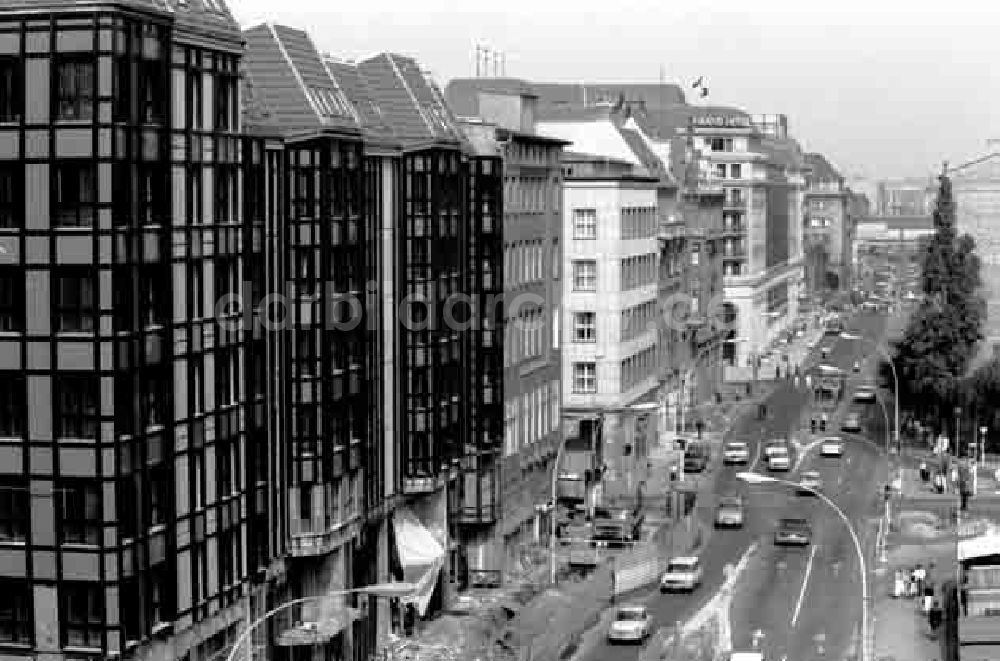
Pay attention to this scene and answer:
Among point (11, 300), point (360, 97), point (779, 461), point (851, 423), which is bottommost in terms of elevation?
point (779, 461)

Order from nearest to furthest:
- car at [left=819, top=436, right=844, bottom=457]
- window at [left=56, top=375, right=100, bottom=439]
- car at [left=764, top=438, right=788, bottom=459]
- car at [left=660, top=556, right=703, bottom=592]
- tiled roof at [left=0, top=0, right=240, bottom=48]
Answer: tiled roof at [left=0, top=0, right=240, bottom=48] < window at [left=56, top=375, right=100, bottom=439] < car at [left=660, top=556, right=703, bottom=592] < car at [left=764, top=438, right=788, bottom=459] < car at [left=819, top=436, right=844, bottom=457]

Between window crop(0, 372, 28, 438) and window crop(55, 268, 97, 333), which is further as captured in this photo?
window crop(0, 372, 28, 438)

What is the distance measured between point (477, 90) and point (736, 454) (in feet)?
101

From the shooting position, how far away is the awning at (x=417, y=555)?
6950cm

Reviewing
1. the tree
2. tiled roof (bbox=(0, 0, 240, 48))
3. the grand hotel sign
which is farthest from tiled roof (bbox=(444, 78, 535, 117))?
the grand hotel sign

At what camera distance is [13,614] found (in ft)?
156

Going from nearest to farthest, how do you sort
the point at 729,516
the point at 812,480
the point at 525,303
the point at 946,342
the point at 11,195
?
the point at 11,195
the point at 525,303
the point at 729,516
the point at 812,480
the point at 946,342

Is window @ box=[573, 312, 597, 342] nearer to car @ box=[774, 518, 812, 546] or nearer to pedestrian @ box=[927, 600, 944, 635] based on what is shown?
car @ box=[774, 518, 812, 546]

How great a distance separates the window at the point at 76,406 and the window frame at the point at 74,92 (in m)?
6.06

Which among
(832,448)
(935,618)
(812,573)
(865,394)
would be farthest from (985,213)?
(935,618)

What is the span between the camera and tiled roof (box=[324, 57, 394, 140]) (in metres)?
67.8

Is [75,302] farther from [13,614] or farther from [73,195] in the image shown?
[13,614]

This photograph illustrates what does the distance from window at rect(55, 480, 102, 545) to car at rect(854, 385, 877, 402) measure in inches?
4345

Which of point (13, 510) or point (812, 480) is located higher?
point (13, 510)
